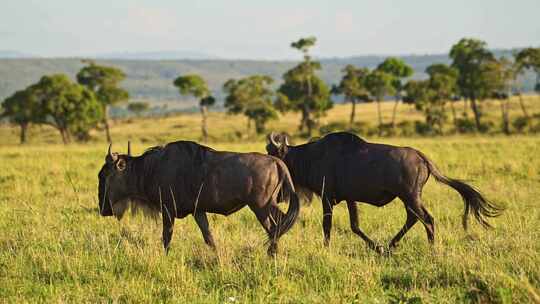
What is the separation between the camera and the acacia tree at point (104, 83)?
7189cm

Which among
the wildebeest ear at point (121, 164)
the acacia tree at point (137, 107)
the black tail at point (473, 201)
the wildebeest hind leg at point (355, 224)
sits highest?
the wildebeest ear at point (121, 164)

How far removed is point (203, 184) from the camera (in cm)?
769

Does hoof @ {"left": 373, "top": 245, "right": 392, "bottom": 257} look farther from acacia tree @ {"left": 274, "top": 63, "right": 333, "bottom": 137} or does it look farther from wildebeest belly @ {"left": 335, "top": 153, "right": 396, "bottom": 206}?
acacia tree @ {"left": 274, "top": 63, "right": 333, "bottom": 137}

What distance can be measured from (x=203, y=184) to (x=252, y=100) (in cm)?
6111

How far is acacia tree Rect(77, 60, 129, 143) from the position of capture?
2830 inches

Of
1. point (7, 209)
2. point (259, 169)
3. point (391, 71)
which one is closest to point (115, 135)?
point (391, 71)

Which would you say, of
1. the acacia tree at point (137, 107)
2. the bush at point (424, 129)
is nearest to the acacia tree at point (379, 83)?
the bush at point (424, 129)

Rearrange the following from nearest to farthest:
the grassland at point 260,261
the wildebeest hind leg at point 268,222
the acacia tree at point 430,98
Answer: the grassland at point 260,261 → the wildebeest hind leg at point 268,222 → the acacia tree at point 430,98

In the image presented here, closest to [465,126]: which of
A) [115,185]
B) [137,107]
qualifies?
[115,185]

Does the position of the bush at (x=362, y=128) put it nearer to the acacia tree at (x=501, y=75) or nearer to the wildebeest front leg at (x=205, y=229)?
the acacia tree at (x=501, y=75)

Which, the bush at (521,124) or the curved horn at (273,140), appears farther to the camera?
the bush at (521,124)

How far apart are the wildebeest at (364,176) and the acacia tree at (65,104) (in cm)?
5440

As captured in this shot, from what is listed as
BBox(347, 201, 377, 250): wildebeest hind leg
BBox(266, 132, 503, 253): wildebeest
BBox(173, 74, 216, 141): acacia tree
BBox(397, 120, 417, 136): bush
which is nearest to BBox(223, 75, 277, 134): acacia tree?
BBox(173, 74, 216, 141): acacia tree

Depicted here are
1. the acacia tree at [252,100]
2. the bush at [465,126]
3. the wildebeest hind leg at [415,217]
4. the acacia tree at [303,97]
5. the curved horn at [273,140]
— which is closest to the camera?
the wildebeest hind leg at [415,217]
